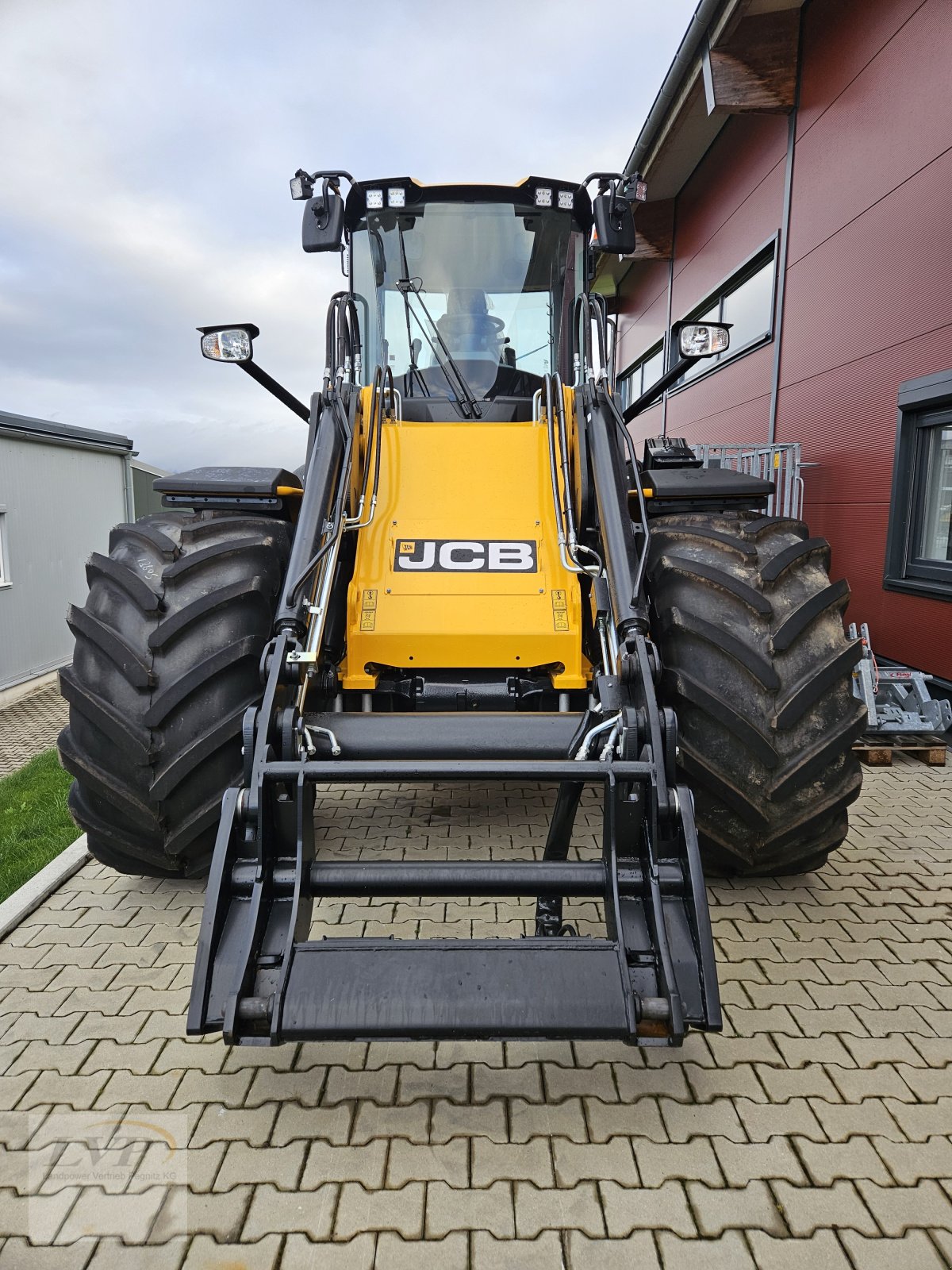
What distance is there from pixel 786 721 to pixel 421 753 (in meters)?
1.22

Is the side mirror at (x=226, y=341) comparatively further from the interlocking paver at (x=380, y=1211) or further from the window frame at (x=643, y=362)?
the window frame at (x=643, y=362)

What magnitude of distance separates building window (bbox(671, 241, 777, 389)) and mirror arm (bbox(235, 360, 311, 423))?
544cm

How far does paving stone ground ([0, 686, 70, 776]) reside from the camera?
20.8 ft

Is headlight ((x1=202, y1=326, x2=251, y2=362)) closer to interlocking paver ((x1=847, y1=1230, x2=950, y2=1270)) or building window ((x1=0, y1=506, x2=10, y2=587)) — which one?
interlocking paver ((x1=847, y1=1230, x2=950, y2=1270))

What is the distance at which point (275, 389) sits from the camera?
12.8 feet

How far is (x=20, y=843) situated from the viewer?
14.1 ft

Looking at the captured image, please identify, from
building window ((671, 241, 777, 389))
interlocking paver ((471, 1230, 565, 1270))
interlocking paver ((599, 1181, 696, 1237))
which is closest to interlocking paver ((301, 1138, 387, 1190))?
interlocking paver ((471, 1230, 565, 1270))

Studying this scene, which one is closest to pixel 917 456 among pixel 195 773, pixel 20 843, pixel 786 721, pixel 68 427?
pixel 786 721

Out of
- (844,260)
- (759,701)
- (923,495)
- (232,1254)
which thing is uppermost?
(844,260)

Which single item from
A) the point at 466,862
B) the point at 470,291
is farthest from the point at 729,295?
the point at 466,862

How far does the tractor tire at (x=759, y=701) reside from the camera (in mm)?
2818

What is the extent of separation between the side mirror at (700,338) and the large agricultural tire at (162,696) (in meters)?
1.89

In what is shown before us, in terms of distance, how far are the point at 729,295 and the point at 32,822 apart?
32.6ft

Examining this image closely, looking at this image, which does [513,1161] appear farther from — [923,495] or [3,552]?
[3,552]
